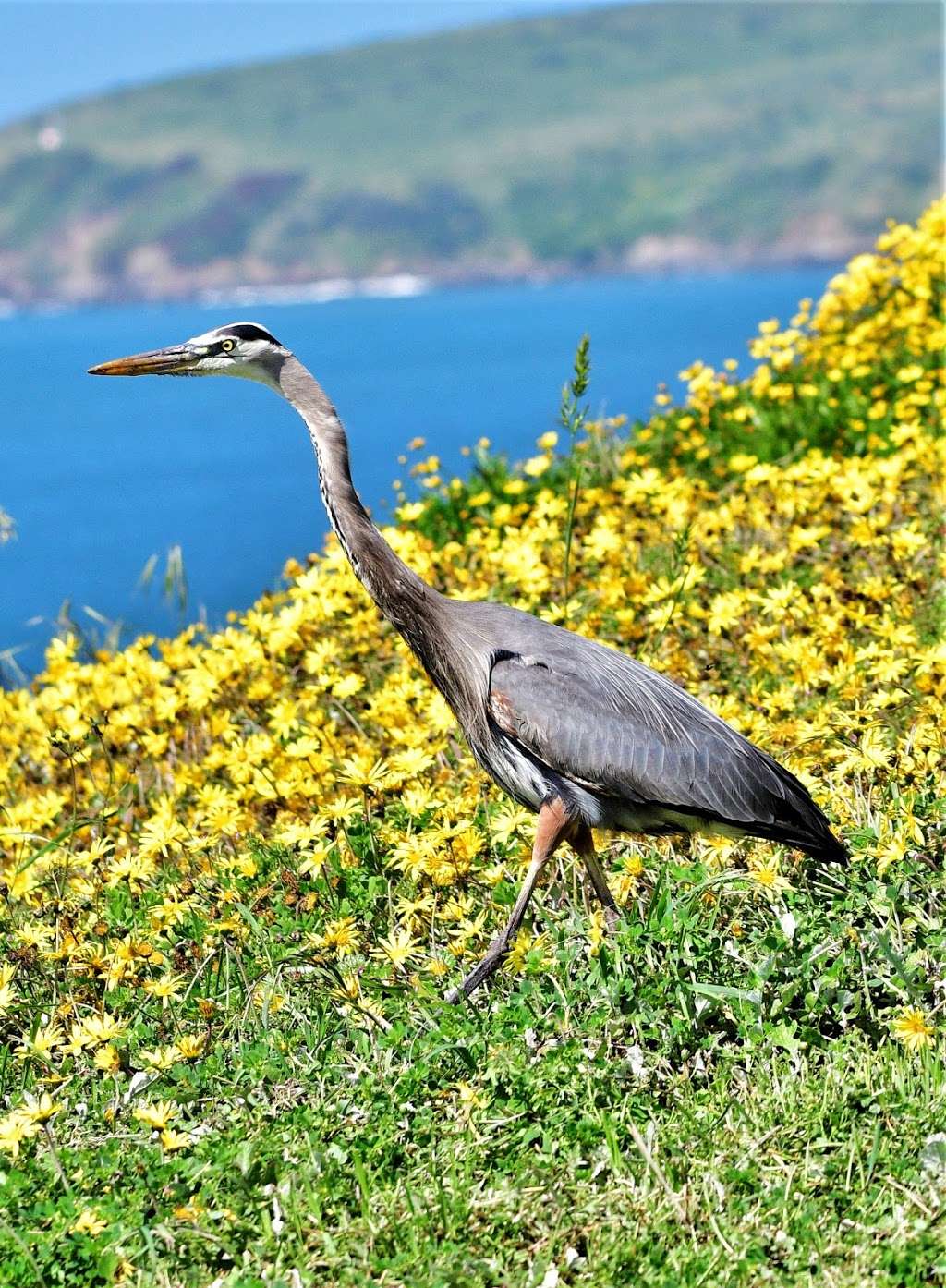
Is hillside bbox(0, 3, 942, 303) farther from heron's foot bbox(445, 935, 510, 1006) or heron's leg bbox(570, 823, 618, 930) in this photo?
heron's foot bbox(445, 935, 510, 1006)

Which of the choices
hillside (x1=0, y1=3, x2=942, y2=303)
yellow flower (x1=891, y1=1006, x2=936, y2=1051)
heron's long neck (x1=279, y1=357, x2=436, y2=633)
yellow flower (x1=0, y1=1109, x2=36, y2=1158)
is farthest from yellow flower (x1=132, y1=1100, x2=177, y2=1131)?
hillside (x1=0, y1=3, x2=942, y2=303)

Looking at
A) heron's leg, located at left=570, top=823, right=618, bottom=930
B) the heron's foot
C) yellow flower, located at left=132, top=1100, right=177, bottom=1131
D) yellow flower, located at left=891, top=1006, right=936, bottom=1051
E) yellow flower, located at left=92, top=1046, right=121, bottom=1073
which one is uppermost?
heron's leg, located at left=570, top=823, right=618, bottom=930

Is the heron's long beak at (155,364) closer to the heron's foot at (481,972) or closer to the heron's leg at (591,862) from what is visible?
the heron's leg at (591,862)

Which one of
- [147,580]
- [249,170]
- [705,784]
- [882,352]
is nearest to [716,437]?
[882,352]

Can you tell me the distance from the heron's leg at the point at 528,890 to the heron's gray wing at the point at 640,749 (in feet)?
0.42

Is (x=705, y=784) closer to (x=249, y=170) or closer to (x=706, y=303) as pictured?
(x=706, y=303)

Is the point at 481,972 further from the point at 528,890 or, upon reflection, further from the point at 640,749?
the point at 640,749

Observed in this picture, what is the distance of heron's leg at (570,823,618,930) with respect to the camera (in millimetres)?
4184

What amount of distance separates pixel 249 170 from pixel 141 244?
19.4 metres

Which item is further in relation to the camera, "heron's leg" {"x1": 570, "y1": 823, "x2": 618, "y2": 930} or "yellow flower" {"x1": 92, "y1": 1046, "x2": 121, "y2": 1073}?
"heron's leg" {"x1": 570, "y1": 823, "x2": 618, "y2": 930}

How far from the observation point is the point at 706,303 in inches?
1275

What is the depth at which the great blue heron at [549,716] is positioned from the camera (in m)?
4.07

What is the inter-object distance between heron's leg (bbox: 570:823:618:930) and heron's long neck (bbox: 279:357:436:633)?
0.80 metres

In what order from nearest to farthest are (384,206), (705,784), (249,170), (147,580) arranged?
(705,784)
(147,580)
(384,206)
(249,170)
